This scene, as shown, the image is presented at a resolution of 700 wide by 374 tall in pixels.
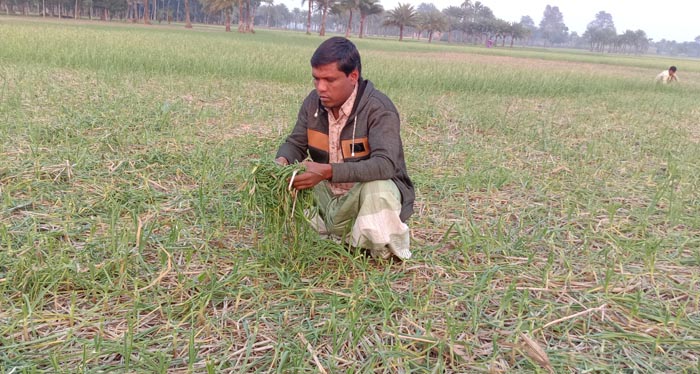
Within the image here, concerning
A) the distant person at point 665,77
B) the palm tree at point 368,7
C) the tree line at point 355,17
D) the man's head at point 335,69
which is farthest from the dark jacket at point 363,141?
the palm tree at point 368,7

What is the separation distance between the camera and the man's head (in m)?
1.90

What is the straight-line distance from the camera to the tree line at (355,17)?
42.7m

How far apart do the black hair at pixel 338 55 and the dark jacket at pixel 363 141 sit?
0.56 feet

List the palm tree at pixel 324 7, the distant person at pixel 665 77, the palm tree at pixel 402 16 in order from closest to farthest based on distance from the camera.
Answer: the distant person at pixel 665 77 → the palm tree at pixel 324 7 → the palm tree at pixel 402 16

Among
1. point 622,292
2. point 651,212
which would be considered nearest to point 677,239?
point 651,212

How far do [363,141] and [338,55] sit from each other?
1.27 feet

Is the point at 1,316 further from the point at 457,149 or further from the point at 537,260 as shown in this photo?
the point at 457,149

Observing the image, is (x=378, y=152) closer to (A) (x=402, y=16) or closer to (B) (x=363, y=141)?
(B) (x=363, y=141)

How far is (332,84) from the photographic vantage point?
1.95m

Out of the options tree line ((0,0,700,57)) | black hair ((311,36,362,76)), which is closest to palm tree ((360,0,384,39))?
tree line ((0,0,700,57))

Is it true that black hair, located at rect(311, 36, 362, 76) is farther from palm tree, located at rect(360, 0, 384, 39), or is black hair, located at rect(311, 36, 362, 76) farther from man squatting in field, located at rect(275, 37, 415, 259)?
palm tree, located at rect(360, 0, 384, 39)

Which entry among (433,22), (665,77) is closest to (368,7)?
(433,22)

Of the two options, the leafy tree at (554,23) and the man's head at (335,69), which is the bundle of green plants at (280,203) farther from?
the leafy tree at (554,23)

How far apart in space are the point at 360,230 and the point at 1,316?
1309 millimetres
